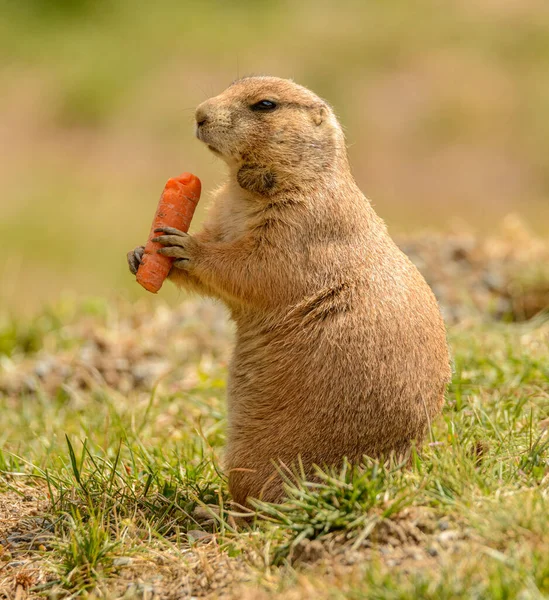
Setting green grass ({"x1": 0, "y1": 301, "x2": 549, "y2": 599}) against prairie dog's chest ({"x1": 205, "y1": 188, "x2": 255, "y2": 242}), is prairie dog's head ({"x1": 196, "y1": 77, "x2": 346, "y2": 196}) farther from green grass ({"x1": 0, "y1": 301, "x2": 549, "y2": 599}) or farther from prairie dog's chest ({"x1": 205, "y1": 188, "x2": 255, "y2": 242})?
green grass ({"x1": 0, "y1": 301, "x2": 549, "y2": 599})

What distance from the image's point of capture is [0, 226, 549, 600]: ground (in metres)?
3.02

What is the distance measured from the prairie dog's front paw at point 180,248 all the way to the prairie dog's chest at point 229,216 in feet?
0.63

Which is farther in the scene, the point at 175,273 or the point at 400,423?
the point at 175,273

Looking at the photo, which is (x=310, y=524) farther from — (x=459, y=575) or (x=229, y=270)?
(x=229, y=270)

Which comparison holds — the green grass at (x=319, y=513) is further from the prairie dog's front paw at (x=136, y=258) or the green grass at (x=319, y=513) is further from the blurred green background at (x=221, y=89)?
the blurred green background at (x=221, y=89)

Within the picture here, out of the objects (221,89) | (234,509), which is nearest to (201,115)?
(234,509)

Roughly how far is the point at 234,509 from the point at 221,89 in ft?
39.0

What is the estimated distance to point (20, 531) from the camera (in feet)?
12.8

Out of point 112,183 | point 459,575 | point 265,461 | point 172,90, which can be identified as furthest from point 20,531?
point 172,90

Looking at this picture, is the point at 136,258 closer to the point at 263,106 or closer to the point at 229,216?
the point at 229,216

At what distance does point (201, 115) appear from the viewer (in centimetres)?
420

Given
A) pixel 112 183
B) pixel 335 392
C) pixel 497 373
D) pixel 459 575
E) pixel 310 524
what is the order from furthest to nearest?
pixel 112 183, pixel 497 373, pixel 335 392, pixel 310 524, pixel 459 575

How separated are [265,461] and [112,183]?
1064 centimetres

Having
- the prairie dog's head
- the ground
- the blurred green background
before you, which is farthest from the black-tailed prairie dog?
the blurred green background
